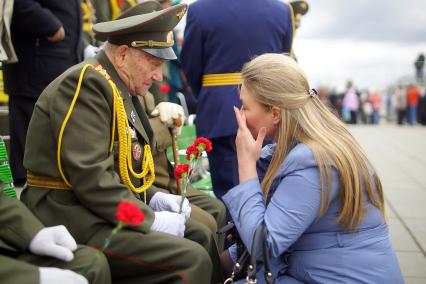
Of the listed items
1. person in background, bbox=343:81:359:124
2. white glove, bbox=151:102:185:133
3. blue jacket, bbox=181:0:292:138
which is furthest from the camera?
person in background, bbox=343:81:359:124

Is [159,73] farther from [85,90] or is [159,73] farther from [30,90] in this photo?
[30,90]

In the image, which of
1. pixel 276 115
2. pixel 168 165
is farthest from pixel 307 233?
pixel 168 165

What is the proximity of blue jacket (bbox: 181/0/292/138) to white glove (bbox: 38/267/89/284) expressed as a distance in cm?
219

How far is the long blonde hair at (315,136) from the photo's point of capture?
2.23 m

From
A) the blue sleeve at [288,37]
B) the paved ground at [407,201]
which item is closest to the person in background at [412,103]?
the paved ground at [407,201]

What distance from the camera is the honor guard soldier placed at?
3840mm

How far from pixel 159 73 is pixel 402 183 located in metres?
5.38

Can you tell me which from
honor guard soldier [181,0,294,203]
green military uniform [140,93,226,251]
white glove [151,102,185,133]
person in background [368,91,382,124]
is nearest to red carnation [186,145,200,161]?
green military uniform [140,93,226,251]

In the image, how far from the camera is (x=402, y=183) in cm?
727

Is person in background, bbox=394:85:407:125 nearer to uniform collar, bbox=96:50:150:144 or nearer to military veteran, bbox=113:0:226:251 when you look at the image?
military veteran, bbox=113:0:226:251

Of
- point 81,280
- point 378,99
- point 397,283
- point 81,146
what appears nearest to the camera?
point 81,280

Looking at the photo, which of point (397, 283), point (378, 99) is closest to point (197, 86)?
point (397, 283)

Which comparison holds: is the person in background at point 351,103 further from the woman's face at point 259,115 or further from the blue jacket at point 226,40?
the woman's face at point 259,115

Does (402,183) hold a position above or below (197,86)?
below
